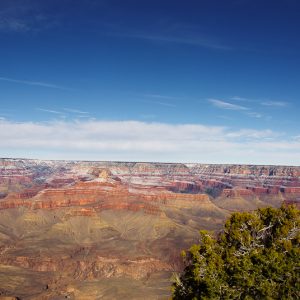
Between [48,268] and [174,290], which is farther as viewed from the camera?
[48,268]

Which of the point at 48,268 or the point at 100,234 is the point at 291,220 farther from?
the point at 100,234

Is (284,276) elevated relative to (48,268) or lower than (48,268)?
elevated

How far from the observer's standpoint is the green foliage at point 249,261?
28.3m

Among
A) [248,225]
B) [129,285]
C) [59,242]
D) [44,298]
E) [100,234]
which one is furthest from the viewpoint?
[100,234]

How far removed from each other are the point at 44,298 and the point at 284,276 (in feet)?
294

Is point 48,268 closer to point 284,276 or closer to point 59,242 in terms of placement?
point 59,242

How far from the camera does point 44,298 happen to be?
4168 inches

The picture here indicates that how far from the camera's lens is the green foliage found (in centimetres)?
2834

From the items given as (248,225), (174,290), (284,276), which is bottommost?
(174,290)

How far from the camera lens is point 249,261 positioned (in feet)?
95.0

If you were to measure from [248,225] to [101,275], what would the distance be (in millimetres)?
108058

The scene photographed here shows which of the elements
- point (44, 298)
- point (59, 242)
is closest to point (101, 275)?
point (44, 298)

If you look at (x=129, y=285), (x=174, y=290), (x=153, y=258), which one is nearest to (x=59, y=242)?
(x=153, y=258)

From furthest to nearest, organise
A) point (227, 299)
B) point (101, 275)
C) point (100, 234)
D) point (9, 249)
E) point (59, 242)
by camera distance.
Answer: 1. point (100, 234)
2. point (59, 242)
3. point (9, 249)
4. point (101, 275)
5. point (227, 299)
